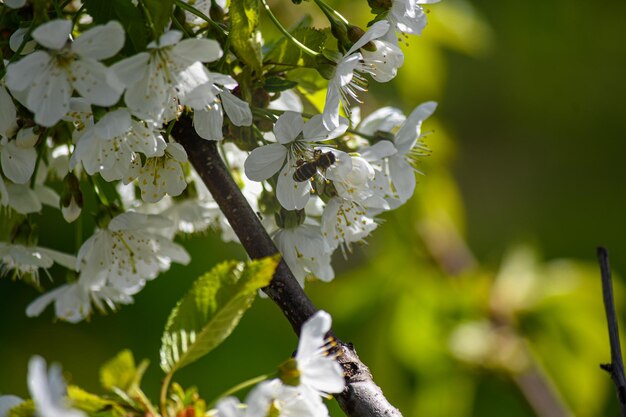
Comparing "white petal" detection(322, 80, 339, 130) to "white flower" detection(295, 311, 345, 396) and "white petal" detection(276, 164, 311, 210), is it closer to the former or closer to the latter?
"white petal" detection(276, 164, 311, 210)

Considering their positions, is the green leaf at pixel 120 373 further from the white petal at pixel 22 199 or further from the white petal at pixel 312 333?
the white petal at pixel 22 199

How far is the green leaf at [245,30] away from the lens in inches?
26.8

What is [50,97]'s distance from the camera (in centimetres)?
64

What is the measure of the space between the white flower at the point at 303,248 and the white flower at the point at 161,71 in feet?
0.65

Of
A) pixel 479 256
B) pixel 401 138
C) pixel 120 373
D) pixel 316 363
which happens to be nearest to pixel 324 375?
pixel 316 363

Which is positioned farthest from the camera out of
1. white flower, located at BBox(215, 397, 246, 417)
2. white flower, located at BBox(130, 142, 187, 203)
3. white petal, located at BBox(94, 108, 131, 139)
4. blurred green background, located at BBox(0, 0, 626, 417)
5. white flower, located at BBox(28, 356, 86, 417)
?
blurred green background, located at BBox(0, 0, 626, 417)

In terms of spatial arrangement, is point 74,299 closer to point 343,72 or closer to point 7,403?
point 7,403

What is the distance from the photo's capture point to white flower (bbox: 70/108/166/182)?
0.64 metres

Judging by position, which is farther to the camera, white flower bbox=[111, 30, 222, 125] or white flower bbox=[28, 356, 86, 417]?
white flower bbox=[111, 30, 222, 125]

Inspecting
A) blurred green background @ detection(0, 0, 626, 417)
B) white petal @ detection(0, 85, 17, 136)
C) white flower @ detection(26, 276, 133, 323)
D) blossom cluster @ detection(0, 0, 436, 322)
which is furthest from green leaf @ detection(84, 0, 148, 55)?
blurred green background @ detection(0, 0, 626, 417)

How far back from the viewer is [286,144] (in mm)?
754

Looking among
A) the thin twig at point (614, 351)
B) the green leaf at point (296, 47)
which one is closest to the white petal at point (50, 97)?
the green leaf at point (296, 47)

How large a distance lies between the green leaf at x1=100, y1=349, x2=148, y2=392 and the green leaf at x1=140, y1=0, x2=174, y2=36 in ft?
0.79

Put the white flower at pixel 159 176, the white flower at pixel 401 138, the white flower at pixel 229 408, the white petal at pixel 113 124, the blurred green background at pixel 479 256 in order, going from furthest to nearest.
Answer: the blurred green background at pixel 479 256
the white flower at pixel 401 138
the white flower at pixel 159 176
the white petal at pixel 113 124
the white flower at pixel 229 408
